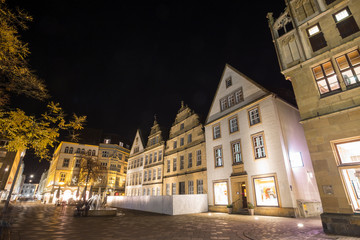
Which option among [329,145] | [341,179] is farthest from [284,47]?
[341,179]

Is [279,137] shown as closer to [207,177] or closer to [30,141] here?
[207,177]

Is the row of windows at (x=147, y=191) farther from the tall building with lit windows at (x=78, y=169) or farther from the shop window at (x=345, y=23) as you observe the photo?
the shop window at (x=345, y=23)

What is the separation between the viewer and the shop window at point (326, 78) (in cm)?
954

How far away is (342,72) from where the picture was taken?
9.40m

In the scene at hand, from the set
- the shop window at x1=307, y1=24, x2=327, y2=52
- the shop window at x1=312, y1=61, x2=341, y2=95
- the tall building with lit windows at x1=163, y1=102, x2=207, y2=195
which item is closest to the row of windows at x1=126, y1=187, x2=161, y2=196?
the tall building with lit windows at x1=163, y1=102, x2=207, y2=195

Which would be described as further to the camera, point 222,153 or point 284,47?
point 222,153

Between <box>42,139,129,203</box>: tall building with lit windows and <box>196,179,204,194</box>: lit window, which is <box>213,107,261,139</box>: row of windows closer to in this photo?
<box>196,179,204,194</box>: lit window

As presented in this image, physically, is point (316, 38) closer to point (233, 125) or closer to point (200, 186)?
point (233, 125)

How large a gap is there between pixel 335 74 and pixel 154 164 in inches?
1128

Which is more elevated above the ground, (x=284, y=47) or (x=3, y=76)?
(x=284, y=47)

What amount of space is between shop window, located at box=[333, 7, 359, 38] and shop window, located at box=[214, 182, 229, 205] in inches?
601

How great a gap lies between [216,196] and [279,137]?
9.23m

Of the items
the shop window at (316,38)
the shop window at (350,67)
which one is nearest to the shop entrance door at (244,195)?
the shop window at (350,67)

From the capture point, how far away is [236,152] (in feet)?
61.7
